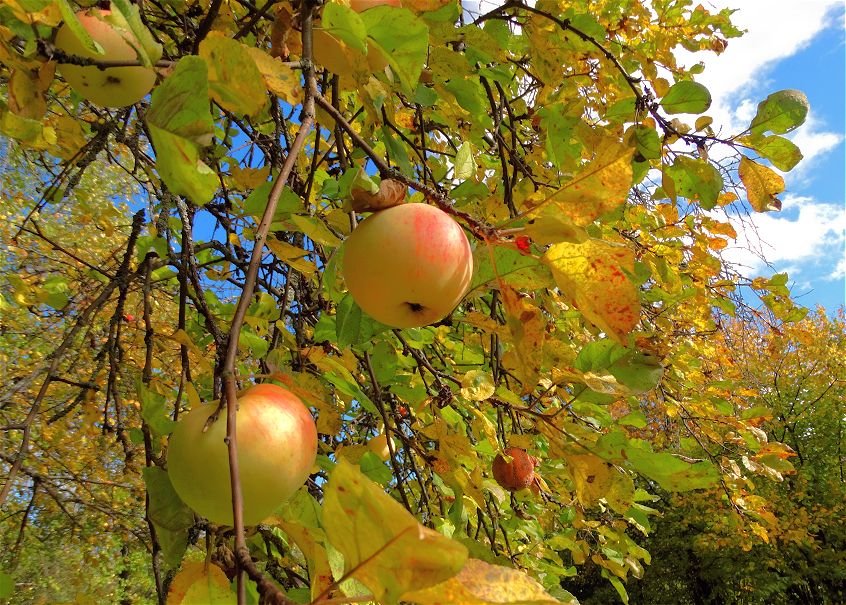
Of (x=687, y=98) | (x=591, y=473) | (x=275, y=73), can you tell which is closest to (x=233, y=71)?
(x=275, y=73)

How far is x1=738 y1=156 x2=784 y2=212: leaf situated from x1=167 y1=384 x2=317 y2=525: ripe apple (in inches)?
43.3

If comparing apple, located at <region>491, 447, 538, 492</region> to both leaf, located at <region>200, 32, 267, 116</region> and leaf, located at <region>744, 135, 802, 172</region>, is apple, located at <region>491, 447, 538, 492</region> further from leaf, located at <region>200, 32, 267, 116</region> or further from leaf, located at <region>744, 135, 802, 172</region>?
leaf, located at <region>200, 32, 267, 116</region>

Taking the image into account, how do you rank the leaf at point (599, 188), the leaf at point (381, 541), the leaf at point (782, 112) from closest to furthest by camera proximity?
the leaf at point (381, 541), the leaf at point (599, 188), the leaf at point (782, 112)

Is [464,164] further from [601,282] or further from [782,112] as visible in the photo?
[782,112]

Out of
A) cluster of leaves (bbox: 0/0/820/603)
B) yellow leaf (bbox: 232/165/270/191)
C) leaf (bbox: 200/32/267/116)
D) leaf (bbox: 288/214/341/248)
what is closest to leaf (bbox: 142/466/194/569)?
cluster of leaves (bbox: 0/0/820/603)

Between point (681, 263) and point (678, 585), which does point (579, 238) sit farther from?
point (678, 585)

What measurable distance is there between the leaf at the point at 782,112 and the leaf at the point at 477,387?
773mm

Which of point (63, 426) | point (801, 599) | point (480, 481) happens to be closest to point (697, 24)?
point (480, 481)

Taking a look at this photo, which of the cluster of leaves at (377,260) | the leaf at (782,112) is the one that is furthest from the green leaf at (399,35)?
the leaf at (782,112)

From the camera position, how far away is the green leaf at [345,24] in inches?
28.1

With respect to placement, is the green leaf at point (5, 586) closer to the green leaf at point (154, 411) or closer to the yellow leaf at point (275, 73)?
the green leaf at point (154, 411)

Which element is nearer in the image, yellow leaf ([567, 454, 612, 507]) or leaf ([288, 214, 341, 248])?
leaf ([288, 214, 341, 248])

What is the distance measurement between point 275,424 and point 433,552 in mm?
320

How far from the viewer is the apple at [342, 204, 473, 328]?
28.6 inches
